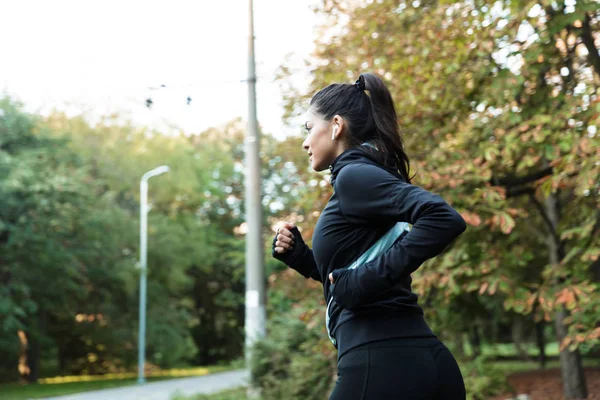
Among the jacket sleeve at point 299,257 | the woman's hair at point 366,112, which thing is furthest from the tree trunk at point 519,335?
the woman's hair at point 366,112

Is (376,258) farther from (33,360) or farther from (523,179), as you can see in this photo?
(33,360)

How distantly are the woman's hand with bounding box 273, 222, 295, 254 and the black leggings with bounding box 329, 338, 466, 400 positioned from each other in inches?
22.6

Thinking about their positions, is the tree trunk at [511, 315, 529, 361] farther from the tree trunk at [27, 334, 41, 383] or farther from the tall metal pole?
the tree trunk at [27, 334, 41, 383]

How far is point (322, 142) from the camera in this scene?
254 cm

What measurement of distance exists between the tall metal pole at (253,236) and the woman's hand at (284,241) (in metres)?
8.49

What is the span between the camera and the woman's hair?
253cm

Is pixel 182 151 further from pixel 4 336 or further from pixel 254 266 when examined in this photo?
pixel 254 266

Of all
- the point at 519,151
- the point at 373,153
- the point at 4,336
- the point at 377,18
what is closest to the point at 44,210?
the point at 4,336

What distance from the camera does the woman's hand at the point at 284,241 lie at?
2787 mm

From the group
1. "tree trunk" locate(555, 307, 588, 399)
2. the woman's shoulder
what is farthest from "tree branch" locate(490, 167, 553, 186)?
the woman's shoulder

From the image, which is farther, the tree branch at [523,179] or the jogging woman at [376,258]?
A: the tree branch at [523,179]

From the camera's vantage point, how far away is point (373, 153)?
2.46 metres

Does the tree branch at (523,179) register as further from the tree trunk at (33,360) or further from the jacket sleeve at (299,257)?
the tree trunk at (33,360)

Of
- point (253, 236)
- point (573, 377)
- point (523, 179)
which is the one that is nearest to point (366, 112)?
point (523, 179)
